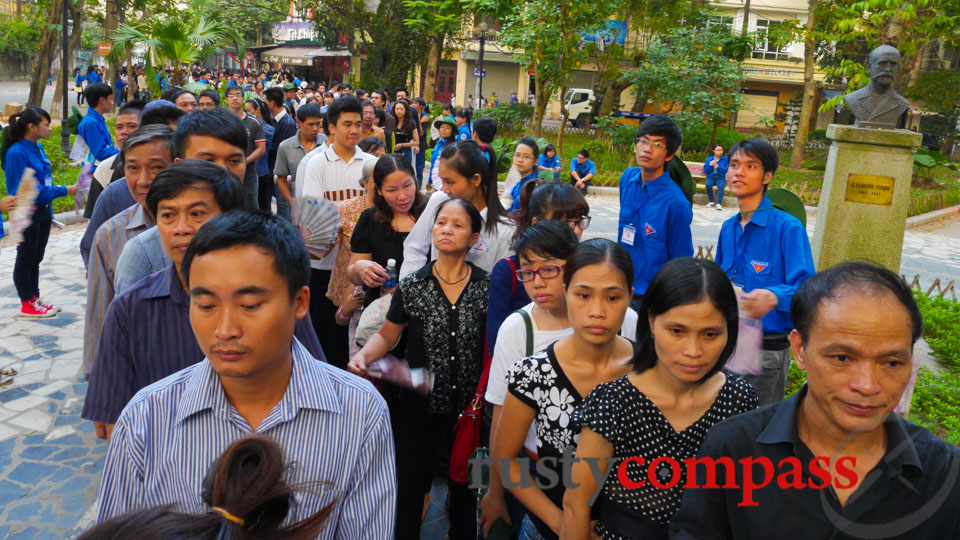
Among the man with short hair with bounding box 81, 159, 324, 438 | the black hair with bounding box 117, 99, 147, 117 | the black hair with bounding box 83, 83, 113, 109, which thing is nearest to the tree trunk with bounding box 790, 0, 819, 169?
the black hair with bounding box 83, 83, 113, 109

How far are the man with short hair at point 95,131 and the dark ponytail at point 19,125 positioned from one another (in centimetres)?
96

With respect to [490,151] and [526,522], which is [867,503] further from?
[490,151]

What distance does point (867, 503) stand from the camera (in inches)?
65.1

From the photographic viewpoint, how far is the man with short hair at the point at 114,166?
16.6 ft

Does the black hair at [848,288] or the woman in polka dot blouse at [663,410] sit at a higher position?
the black hair at [848,288]

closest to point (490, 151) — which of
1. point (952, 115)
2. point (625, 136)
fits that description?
point (625, 136)

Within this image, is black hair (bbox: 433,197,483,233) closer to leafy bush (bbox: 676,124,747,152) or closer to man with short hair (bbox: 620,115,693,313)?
man with short hair (bbox: 620,115,693,313)

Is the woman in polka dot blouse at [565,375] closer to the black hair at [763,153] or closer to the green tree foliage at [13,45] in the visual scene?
the black hair at [763,153]

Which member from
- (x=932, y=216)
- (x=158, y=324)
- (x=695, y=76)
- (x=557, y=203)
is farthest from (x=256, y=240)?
(x=695, y=76)

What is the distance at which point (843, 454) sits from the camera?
1739 mm

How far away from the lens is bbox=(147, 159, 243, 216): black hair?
104 inches

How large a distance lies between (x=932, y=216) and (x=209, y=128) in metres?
15.7

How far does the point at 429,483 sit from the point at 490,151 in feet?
11.6

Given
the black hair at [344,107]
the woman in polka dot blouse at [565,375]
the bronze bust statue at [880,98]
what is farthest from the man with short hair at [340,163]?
the bronze bust statue at [880,98]
